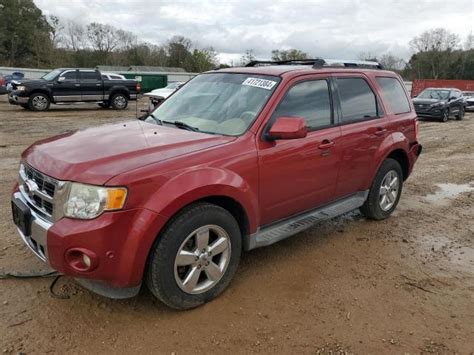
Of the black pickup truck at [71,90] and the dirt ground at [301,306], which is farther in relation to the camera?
the black pickup truck at [71,90]

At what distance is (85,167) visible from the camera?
2787 millimetres

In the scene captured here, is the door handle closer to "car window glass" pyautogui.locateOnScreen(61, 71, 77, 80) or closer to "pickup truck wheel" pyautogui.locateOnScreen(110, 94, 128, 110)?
"car window glass" pyautogui.locateOnScreen(61, 71, 77, 80)

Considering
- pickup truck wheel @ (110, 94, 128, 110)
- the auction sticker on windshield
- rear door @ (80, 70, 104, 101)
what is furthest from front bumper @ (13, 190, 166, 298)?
pickup truck wheel @ (110, 94, 128, 110)

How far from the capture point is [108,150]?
3.05 m

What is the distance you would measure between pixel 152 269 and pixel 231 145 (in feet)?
3.66

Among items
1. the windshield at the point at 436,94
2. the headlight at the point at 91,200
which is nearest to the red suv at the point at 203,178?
the headlight at the point at 91,200

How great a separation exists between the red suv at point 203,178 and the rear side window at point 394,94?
9.9 inches

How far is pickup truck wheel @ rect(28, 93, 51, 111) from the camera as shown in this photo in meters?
17.6

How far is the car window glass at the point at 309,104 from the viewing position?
3.83m

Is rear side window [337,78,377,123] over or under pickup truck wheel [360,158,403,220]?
over

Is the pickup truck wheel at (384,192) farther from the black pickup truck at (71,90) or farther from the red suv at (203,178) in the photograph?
the black pickup truck at (71,90)

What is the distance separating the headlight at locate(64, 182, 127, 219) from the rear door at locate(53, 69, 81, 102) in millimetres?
17105

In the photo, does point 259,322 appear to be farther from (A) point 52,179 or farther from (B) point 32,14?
(B) point 32,14

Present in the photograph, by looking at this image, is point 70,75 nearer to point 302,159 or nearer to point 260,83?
point 260,83
